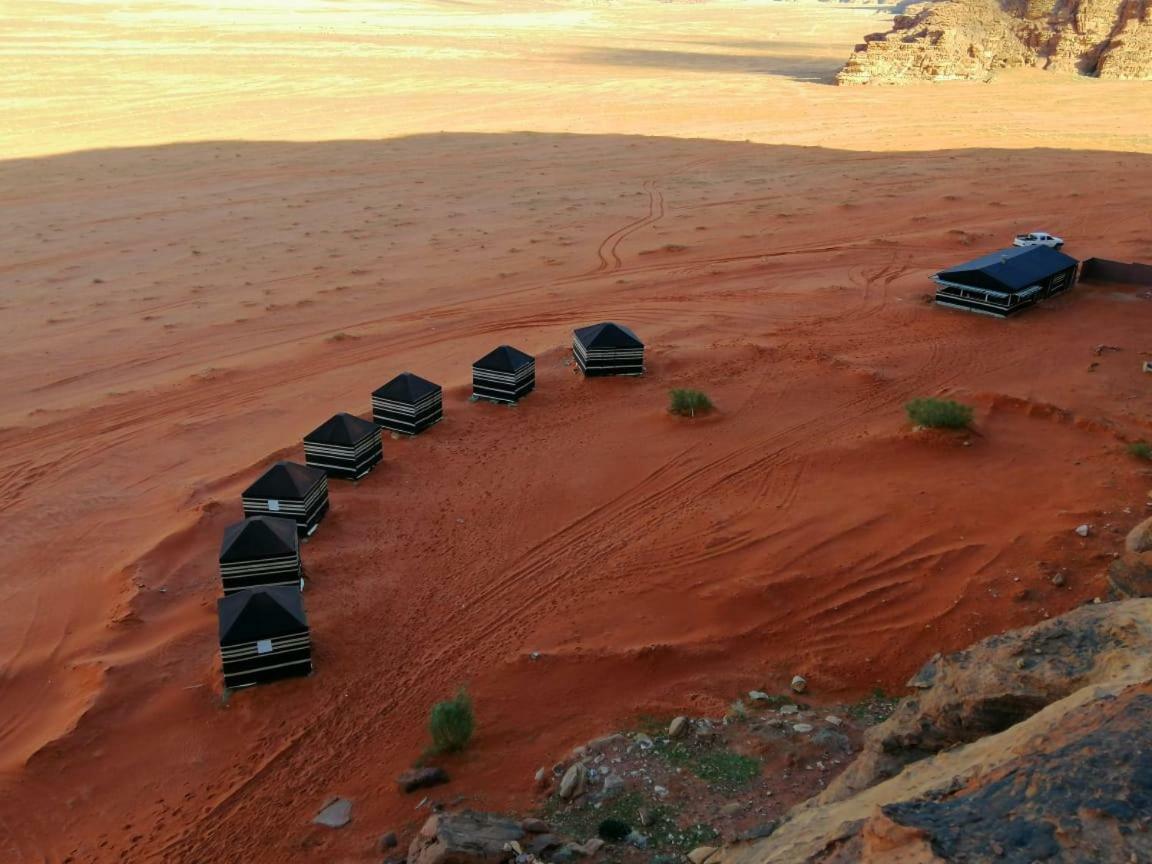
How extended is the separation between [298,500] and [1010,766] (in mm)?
9018

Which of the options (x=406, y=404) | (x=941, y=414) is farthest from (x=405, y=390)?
(x=941, y=414)

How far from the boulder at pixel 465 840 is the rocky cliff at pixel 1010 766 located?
1.50 m

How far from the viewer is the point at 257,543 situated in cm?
1031

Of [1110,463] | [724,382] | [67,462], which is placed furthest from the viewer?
[724,382]

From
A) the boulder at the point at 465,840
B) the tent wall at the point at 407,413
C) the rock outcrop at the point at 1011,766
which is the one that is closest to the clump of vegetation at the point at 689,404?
the tent wall at the point at 407,413

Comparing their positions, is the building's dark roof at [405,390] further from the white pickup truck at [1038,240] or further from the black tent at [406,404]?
the white pickup truck at [1038,240]

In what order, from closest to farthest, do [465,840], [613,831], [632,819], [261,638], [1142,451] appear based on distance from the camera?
[465,840] < [613,831] < [632,819] < [261,638] < [1142,451]

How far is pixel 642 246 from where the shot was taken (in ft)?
84.7

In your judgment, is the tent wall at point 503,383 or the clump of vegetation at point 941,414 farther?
the tent wall at point 503,383

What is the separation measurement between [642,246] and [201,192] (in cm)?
1658

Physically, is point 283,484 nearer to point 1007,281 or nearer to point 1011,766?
point 1011,766

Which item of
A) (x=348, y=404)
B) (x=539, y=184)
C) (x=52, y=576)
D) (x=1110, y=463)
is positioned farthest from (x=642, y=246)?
(x=52, y=576)

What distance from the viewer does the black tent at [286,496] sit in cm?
1161

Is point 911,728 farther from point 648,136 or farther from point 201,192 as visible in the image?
point 648,136
